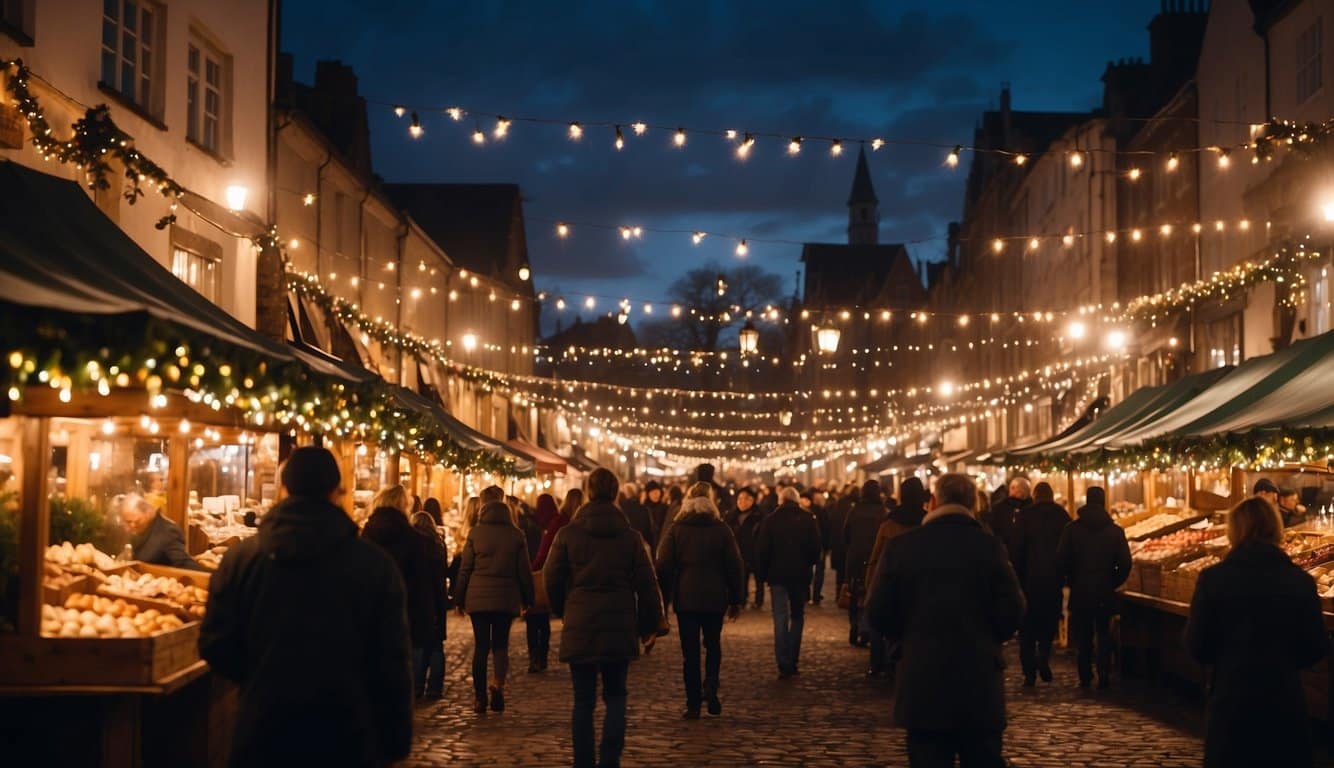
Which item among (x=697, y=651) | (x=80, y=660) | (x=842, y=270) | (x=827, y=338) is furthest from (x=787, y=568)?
(x=842, y=270)

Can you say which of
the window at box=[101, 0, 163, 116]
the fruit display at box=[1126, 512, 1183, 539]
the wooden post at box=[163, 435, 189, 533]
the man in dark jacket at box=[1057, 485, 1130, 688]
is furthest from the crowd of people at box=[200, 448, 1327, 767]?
the fruit display at box=[1126, 512, 1183, 539]

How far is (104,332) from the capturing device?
→ 8.06 metres

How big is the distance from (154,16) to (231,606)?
1241cm

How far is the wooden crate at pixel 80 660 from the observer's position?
9055 millimetres

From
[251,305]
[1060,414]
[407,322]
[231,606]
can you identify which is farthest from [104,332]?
[1060,414]

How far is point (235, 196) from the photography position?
64.0 feet

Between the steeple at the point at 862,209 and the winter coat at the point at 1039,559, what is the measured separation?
143608mm

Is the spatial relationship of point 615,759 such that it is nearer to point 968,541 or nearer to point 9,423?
point 968,541

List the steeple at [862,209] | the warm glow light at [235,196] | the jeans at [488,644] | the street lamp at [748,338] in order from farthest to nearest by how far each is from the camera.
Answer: the steeple at [862,209] → the street lamp at [748,338] → the warm glow light at [235,196] → the jeans at [488,644]

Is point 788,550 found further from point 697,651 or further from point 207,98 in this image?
point 207,98

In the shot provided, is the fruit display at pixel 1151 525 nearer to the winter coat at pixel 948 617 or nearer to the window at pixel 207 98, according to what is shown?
the window at pixel 207 98

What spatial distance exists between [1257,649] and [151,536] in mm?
7703

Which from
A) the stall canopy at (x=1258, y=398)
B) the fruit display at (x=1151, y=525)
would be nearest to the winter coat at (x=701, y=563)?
the stall canopy at (x=1258, y=398)

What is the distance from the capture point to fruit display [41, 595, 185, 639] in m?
9.34
